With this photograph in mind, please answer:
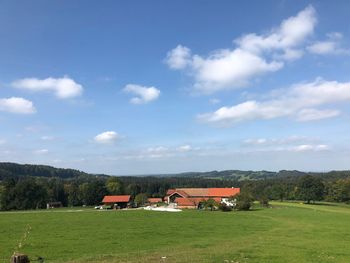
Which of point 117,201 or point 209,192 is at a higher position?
point 209,192

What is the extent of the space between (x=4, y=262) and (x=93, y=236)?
1526cm

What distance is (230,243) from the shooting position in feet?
108

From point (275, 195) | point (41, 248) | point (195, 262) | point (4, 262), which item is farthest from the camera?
point (275, 195)

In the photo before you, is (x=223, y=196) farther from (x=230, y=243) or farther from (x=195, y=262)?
(x=195, y=262)

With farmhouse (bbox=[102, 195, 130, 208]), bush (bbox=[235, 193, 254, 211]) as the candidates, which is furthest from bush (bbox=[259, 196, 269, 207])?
farmhouse (bbox=[102, 195, 130, 208])

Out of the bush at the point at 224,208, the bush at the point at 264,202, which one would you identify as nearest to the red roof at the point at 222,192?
the bush at the point at 264,202

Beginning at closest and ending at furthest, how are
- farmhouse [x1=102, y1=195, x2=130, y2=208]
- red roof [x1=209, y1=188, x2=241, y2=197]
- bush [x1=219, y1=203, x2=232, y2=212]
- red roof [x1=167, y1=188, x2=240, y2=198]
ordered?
bush [x1=219, y1=203, x2=232, y2=212] < farmhouse [x1=102, y1=195, x2=130, y2=208] < red roof [x1=209, y1=188, x2=241, y2=197] < red roof [x1=167, y1=188, x2=240, y2=198]

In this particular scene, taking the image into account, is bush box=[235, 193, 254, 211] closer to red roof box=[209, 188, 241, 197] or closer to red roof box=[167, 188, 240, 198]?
red roof box=[167, 188, 240, 198]

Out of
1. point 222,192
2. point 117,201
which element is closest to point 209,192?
point 222,192

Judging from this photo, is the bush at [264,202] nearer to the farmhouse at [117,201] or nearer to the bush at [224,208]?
the bush at [224,208]

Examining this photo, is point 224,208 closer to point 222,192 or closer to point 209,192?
point 222,192

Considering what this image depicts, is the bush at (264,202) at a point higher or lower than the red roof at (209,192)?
lower

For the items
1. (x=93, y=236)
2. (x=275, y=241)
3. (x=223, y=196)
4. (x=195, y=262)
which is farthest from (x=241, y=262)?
(x=223, y=196)

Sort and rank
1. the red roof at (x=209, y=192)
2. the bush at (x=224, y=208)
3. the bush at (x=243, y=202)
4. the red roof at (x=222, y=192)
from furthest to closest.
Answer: the red roof at (x=209, y=192) < the red roof at (x=222, y=192) < the bush at (x=243, y=202) < the bush at (x=224, y=208)
